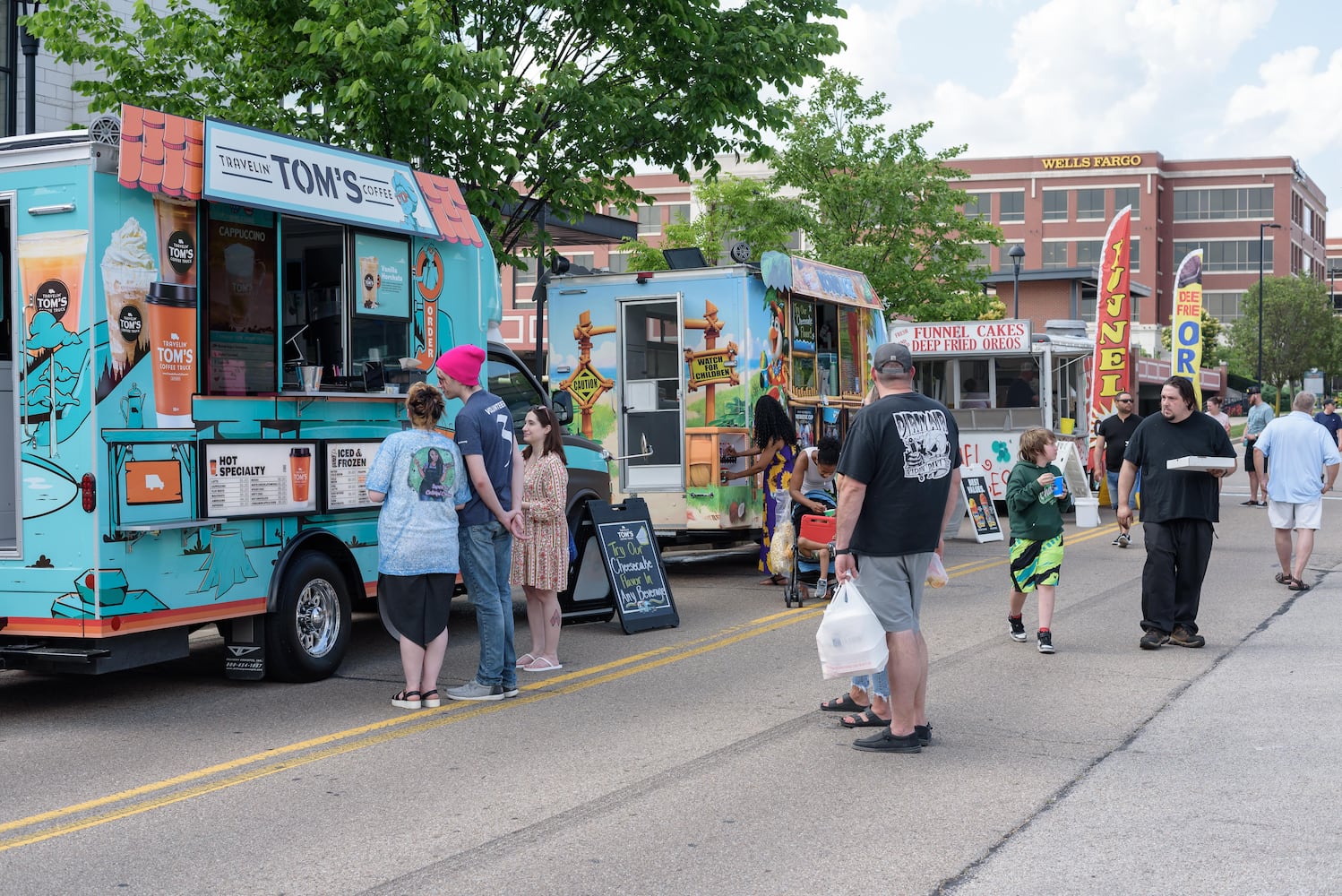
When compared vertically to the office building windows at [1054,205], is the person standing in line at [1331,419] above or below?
below

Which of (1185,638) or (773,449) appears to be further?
(773,449)

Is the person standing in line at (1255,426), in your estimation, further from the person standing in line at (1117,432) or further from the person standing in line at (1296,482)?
the person standing in line at (1296,482)

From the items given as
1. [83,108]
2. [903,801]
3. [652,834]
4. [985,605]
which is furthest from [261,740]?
[83,108]

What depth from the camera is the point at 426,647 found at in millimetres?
7836

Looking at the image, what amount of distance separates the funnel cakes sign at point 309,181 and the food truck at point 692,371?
4.65 meters

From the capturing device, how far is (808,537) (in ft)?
37.8

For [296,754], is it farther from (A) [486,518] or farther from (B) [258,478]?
(B) [258,478]

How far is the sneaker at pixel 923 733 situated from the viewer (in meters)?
6.73

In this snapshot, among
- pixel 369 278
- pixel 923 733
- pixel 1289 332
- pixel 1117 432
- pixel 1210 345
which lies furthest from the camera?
pixel 1210 345

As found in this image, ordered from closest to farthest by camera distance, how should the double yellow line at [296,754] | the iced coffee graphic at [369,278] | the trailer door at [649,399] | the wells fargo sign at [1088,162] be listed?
the double yellow line at [296,754], the iced coffee graphic at [369,278], the trailer door at [649,399], the wells fargo sign at [1088,162]

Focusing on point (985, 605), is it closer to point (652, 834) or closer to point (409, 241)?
point (409, 241)

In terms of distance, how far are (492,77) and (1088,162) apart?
272 feet

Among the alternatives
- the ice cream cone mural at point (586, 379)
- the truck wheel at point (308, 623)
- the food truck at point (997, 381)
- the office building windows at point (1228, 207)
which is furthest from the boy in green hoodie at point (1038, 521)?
the office building windows at point (1228, 207)

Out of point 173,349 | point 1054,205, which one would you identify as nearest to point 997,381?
point 173,349
